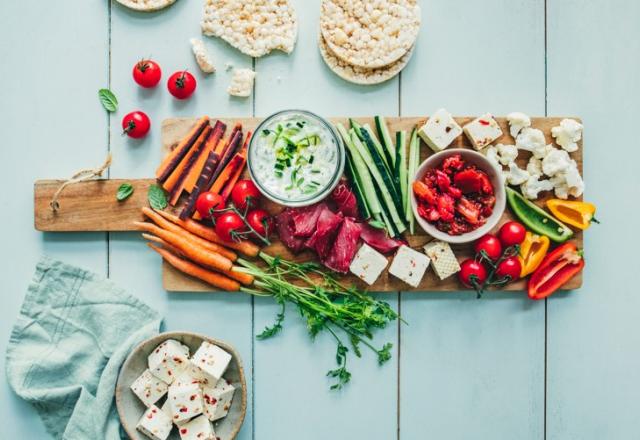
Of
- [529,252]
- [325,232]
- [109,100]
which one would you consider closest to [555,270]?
[529,252]

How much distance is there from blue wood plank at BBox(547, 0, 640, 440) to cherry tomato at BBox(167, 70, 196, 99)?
51.9 inches

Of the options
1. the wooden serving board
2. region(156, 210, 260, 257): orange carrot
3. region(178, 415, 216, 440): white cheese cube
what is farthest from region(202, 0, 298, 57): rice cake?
region(178, 415, 216, 440): white cheese cube

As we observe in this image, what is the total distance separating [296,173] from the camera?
1.92 meters

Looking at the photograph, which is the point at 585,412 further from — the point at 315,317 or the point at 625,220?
the point at 315,317

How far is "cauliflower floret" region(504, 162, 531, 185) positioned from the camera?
201 centimetres

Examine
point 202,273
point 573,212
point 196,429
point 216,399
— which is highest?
point 573,212

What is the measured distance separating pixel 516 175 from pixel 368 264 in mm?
597

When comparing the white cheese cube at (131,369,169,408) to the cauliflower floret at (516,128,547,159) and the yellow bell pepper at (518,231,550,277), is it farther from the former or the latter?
the cauliflower floret at (516,128,547,159)

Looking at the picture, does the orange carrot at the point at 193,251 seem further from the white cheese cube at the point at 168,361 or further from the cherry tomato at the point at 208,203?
the white cheese cube at the point at 168,361

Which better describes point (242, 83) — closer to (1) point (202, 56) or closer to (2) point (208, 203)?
(1) point (202, 56)

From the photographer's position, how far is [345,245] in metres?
1.99

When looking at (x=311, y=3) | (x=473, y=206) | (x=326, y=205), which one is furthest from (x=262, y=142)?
(x=473, y=206)

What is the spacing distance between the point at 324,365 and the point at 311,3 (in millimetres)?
1334

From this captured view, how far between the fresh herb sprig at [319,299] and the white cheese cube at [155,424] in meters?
0.45
